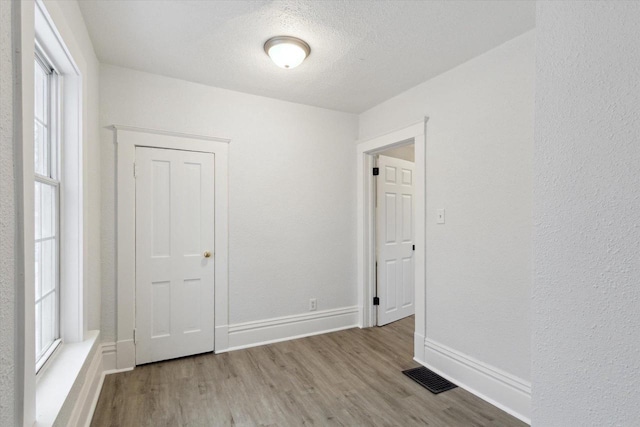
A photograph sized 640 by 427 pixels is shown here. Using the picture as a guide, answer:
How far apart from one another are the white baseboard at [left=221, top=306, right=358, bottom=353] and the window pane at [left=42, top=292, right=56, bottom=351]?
4.63 ft

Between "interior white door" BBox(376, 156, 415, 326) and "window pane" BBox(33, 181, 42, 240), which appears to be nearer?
"window pane" BBox(33, 181, 42, 240)

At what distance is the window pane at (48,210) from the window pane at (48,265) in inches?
A: 2.2

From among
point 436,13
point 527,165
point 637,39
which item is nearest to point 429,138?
point 527,165

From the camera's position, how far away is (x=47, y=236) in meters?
1.72

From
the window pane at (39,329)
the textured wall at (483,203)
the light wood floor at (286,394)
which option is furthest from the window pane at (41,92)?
the textured wall at (483,203)

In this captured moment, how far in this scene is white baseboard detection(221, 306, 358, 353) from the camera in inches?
119

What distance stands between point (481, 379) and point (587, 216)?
2.00 m

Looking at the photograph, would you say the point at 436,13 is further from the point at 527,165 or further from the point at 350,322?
the point at 350,322

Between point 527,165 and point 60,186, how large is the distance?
2872 millimetres

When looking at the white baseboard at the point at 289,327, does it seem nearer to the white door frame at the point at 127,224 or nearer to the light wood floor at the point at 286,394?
the light wood floor at the point at 286,394

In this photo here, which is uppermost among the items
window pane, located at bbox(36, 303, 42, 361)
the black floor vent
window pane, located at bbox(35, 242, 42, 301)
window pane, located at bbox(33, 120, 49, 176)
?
window pane, located at bbox(33, 120, 49, 176)

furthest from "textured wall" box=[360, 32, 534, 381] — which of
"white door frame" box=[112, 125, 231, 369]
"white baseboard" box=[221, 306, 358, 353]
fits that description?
"white door frame" box=[112, 125, 231, 369]

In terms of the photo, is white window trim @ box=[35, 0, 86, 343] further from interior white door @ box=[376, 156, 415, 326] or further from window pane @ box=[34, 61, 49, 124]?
interior white door @ box=[376, 156, 415, 326]

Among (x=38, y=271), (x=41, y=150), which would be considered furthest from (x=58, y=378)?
(x=41, y=150)
